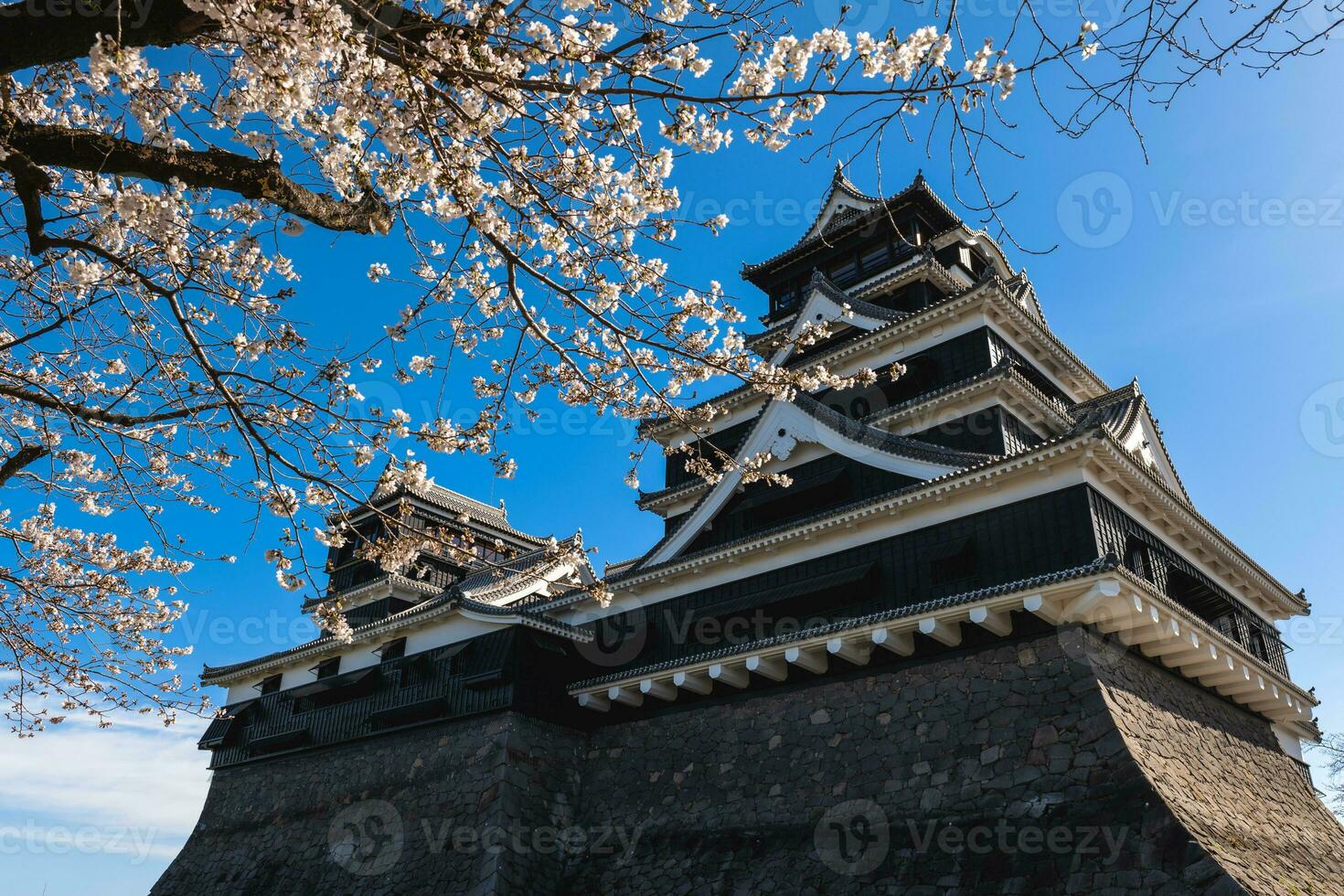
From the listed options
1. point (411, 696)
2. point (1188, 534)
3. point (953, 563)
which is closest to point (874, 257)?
point (1188, 534)

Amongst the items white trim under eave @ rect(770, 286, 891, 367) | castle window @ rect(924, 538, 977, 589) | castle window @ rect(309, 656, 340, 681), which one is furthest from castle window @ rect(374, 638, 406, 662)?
castle window @ rect(924, 538, 977, 589)

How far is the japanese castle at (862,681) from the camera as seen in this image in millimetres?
10594

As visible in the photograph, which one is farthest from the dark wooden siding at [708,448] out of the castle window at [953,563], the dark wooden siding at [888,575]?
the castle window at [953,563]

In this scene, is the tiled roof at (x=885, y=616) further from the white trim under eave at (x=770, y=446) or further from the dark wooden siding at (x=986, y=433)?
the dark wooden siding at (x=986, y=433)

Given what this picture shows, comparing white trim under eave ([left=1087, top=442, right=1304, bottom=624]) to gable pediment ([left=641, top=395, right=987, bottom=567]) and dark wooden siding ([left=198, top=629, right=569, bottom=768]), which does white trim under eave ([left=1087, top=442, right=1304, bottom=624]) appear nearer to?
gable pediment ([left=641, top=395, right=987, bottom=567])

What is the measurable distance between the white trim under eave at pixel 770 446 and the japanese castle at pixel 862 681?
5cm

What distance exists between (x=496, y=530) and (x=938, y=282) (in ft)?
54.0

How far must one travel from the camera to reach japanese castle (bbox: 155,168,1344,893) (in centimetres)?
1059

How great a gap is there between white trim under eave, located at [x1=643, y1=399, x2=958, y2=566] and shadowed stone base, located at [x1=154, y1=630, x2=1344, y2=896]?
123 inches

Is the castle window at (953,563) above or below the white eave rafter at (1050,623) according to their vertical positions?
above

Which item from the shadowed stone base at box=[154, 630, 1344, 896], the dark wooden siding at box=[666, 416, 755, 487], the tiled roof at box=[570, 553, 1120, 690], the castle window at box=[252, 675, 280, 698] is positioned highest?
the dark wooden siding at box=[666, 416, 755, 487]

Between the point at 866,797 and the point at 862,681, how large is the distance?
169cm

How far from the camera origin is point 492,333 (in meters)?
6.98

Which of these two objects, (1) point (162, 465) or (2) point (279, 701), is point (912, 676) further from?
(2) point (279, 701)
